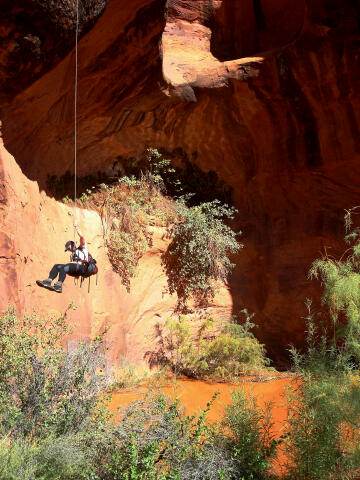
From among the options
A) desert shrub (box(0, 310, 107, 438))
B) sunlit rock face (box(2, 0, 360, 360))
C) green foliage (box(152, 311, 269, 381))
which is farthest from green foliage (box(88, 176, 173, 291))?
desert shrub (box(0, 310, 107, 438))

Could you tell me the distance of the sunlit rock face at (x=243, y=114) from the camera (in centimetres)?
679

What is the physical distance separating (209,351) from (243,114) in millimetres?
4358

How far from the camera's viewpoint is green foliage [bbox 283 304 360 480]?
12.8 ft

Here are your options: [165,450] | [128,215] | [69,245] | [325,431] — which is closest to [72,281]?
[128,215]

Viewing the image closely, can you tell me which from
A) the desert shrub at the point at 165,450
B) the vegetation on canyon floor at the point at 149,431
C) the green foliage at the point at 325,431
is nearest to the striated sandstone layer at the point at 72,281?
the vegetation on canyon floor at the point at 149,431

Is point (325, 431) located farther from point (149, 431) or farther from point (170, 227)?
point (170, 227)

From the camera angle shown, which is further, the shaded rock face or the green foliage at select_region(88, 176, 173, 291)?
the green foliage at select_region(88, 176, 173, 291)

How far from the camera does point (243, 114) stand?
8.41 meters

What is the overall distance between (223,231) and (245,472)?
5.83 m

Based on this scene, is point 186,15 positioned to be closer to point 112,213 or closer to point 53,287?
point 112,213

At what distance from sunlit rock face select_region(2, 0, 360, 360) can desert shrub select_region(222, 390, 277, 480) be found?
4.59 m

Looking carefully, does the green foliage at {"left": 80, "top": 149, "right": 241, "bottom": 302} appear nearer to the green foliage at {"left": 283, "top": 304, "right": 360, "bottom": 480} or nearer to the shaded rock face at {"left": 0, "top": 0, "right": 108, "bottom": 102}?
the shaded rock face at {"left": 0, "top": 0, "right": 108, "bottom": 102}

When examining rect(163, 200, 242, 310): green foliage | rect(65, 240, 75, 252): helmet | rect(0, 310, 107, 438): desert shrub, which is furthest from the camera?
rect(163, 200, 242, 310): green foliage

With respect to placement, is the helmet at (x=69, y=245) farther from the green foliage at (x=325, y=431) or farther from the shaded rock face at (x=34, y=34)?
the green foliage at (x=325, y=431)
